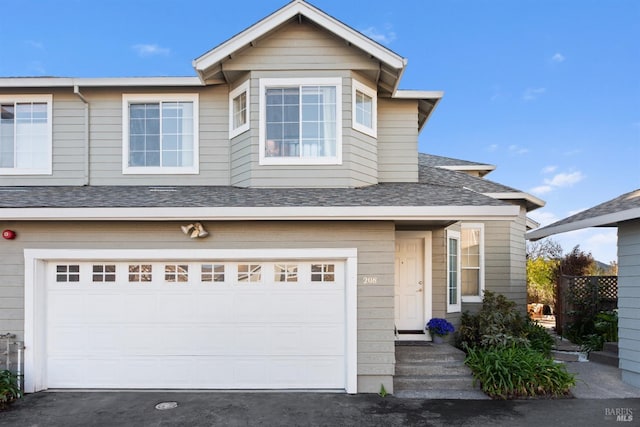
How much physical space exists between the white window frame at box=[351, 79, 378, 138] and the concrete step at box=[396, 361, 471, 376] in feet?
13.6

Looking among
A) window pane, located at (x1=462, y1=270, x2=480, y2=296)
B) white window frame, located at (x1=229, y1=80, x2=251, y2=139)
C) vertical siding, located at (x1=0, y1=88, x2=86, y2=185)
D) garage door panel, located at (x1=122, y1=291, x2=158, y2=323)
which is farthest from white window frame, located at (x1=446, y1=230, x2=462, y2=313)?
vertical siding, located at (x1=0, y1=88, x2=86, y2=185)

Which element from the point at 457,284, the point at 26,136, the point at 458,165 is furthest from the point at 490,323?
the point at 26,136

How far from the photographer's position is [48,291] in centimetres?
684

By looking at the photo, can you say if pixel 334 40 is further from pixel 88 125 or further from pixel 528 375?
pixel 528 375

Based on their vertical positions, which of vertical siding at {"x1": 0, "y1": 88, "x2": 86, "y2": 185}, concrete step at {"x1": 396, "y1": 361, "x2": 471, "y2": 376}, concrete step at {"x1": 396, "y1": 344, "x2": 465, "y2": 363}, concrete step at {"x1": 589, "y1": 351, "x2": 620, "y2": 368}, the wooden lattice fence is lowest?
concrete step at {"x1": 589, "y1": 351, "x2": 620, "y2": 368}

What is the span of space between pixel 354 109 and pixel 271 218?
8.70ft

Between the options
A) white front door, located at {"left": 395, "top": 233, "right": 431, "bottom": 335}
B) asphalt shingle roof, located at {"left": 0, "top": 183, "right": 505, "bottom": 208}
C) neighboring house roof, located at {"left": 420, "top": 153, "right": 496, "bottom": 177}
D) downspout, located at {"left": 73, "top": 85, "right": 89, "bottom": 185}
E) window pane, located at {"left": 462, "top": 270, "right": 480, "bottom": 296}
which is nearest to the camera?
asphalt shingle roof, located at {"left": 0, "top": 183, "right": 505, "bottom": 208}

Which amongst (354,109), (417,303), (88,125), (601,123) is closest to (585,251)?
(601,123)

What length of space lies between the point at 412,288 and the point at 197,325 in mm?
4235

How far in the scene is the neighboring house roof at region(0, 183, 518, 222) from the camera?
6238 mm

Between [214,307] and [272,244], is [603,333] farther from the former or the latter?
[214,307]

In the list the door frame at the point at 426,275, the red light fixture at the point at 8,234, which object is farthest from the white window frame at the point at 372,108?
the red light fixture at the point at 8,234

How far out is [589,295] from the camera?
1016 centimetres

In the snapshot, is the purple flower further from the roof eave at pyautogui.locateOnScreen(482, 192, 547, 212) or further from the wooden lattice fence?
the wooden lattice fence
